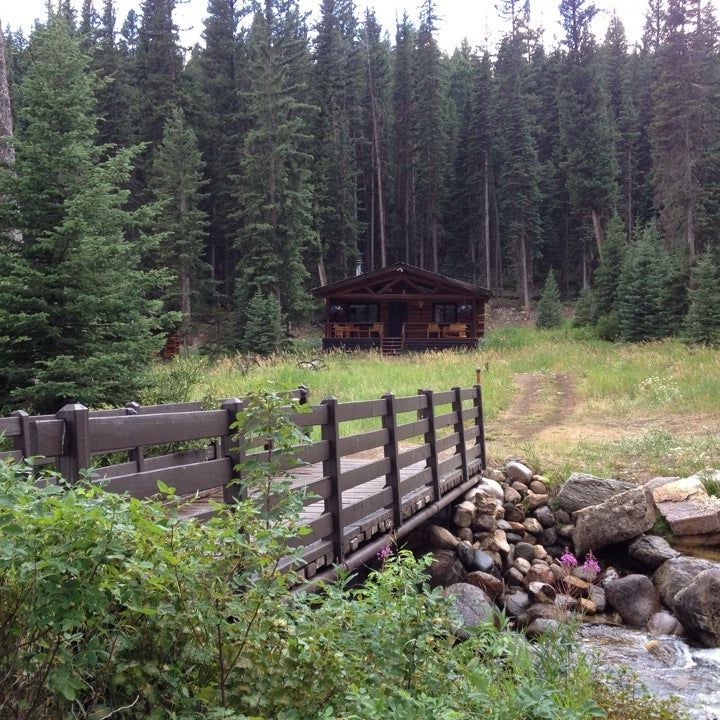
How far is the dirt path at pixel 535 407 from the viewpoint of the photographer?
15767 millimetres

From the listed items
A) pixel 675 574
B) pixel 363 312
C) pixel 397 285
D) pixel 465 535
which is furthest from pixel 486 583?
pixel 363 312

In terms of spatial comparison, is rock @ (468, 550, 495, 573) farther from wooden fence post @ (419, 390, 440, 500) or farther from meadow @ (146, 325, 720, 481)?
meadow @ (146, 325, 720, 481)

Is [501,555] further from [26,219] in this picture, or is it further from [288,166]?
[288,166]

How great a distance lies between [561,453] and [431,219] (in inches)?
1848

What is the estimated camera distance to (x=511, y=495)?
11.3 m

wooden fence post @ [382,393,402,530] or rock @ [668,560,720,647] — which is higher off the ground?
wooden fence post @ [382,393,402,530]

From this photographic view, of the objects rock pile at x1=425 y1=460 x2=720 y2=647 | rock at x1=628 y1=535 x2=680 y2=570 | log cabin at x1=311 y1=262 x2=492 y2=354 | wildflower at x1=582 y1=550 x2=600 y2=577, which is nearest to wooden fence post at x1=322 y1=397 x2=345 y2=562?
rock pile at x1=425 y1=460 x2=720 y2=647

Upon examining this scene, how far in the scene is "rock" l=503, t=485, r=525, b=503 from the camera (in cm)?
1121

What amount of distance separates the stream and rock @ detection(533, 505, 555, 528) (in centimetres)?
259

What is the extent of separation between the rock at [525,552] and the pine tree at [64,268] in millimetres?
6237

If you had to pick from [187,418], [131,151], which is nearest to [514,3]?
[131,151]

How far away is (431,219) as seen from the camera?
58438 millimetres

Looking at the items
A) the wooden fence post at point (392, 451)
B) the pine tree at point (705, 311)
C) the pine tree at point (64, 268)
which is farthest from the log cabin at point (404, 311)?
the wooden fence post at point (392, 451)

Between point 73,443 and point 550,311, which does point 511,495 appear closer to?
point 73,443
